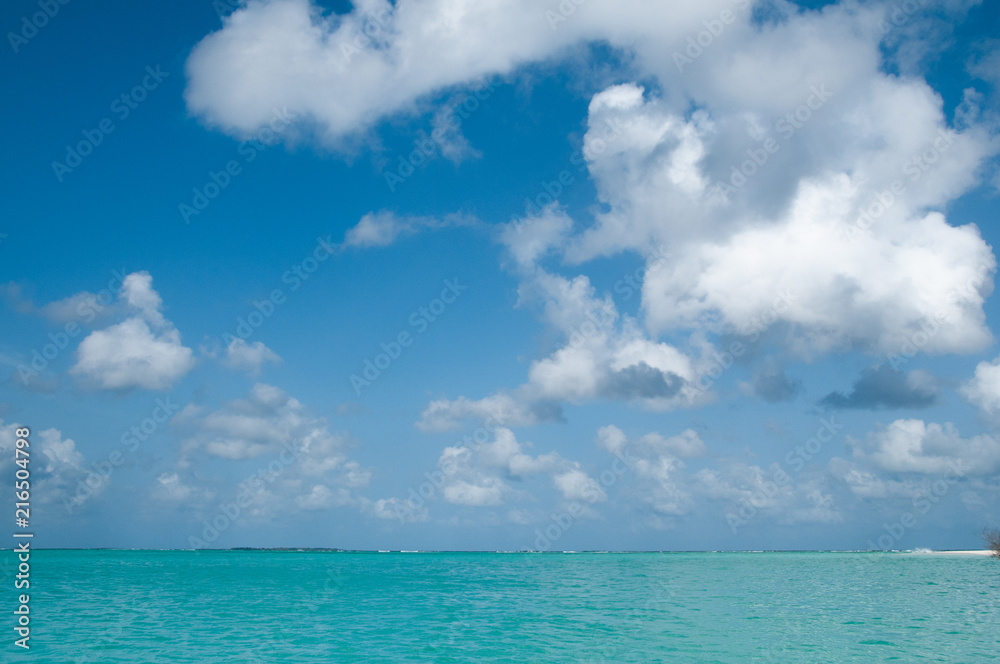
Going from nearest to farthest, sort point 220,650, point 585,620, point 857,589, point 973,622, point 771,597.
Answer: point 220,650 < point 973,622 < point 585,620 < point 771,597 < point 857,589

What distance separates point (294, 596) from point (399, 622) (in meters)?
23.4

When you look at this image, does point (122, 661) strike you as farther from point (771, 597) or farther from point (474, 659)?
point (771, 597)

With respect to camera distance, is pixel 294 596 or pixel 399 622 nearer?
pixel 399 622

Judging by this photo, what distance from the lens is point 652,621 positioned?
131 feet

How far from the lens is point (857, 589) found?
212 ft

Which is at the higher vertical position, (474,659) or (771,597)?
(474,659)

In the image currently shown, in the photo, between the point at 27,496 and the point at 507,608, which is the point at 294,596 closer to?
the point at 507,608

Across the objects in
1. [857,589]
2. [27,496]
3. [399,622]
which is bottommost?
[857,589]

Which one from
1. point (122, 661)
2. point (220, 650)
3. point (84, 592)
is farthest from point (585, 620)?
point (84, 592)

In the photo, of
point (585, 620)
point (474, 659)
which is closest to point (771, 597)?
point (585, 620)

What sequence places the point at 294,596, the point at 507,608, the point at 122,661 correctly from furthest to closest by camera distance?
the point at 294,596
the point at 507,608
the point at 122,661

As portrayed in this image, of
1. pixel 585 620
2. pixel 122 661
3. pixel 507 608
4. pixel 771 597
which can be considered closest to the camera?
pixel 122 661

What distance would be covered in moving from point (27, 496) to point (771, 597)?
5584cm

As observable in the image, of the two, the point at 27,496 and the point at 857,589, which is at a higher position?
the point at 27,496
